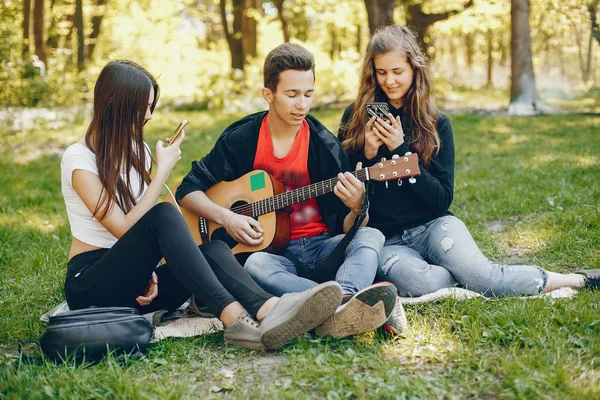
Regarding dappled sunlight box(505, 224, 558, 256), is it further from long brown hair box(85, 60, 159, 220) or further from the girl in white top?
long brown hair box(85, 60, 159, 220)

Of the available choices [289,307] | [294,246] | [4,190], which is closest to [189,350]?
[289,307]

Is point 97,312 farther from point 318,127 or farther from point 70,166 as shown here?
point 318,127

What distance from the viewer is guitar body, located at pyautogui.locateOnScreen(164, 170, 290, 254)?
3609 mm

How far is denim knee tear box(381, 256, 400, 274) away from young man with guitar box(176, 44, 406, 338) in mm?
150

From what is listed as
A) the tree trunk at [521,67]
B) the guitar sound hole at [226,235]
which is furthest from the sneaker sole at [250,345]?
the tree trunk at [521,67]

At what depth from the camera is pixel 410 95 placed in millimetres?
3740

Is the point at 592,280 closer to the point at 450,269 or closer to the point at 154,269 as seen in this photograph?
the point at 450,269

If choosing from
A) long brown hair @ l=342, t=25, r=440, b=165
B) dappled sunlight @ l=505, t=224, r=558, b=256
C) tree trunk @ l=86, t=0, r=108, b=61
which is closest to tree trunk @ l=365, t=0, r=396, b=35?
dappled sunlight @ l=505, t=224, r=558, b=256

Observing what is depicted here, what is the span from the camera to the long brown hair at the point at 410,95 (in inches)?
144

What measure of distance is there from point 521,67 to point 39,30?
1297 centimetres

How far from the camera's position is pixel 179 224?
9.65ft

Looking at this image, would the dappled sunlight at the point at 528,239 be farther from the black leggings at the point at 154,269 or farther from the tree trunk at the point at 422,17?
the tree trunk at the point at 422,17

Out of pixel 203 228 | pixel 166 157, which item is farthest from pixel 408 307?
pixel 166 157

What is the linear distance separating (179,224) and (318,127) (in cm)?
128
